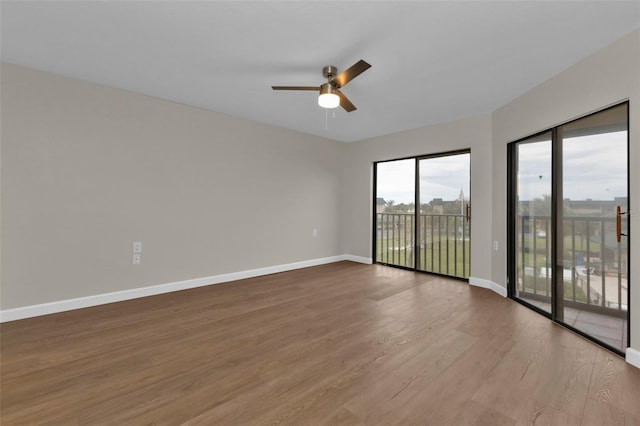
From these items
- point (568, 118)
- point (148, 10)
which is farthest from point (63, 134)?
point (568, 118)

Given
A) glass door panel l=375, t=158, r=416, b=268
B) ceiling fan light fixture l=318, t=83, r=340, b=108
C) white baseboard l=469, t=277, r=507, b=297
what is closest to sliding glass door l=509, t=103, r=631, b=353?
white baseboard l=469, t=277, r=507, b=297

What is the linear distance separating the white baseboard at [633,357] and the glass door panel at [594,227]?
0.12 meters

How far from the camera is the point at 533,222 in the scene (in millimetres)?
2926

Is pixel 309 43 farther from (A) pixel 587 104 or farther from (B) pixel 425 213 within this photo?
(B) pixel 425 213

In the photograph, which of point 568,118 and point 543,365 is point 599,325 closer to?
point 543,365

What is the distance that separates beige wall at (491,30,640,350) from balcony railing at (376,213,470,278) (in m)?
0.69

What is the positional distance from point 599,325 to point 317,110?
3485mm

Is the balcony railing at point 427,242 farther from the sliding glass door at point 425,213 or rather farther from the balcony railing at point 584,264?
the balcony railing at point 584,264

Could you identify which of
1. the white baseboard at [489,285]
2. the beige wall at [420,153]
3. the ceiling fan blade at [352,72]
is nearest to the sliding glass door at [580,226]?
the white baseboard at [489,285]

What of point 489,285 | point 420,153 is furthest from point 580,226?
point 420,153

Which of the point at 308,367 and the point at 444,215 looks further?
the point at 444,215

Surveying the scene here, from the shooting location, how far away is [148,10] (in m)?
1.76

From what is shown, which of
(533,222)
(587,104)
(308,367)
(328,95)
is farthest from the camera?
(533,222)

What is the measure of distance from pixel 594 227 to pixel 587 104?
1001 millimetres
